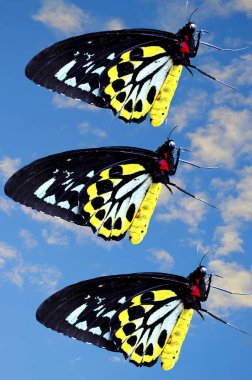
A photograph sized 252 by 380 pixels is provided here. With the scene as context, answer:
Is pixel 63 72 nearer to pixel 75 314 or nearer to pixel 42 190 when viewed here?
pixel 42 190

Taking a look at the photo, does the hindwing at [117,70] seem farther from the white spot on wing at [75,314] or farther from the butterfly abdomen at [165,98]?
the white spot on wing at [75,314]

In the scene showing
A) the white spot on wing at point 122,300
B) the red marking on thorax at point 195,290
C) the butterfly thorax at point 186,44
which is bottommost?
the white spot on wing at point 122,300

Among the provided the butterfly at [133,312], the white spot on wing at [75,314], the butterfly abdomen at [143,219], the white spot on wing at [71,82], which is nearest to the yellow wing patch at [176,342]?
the butterfly at [133,312]

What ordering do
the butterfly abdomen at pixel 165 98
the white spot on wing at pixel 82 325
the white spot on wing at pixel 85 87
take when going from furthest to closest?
1. the butterfly abdomen at pixel 165 98
2. the white spot on wing at pixel 85 87
3. the white spot on wing at pixel 82 325

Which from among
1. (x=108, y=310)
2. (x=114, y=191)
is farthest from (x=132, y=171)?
(x=108, y=310)

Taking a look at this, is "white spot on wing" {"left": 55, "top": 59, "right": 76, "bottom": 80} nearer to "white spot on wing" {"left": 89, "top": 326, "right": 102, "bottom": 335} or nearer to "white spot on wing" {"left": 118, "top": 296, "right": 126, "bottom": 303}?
"white spot on wing" {"left": 118, "top": 296, "right": 126, "bottom": 303}

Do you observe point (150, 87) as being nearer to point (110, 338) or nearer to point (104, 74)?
point (104, 74)

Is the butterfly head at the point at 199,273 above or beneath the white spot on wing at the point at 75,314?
above
